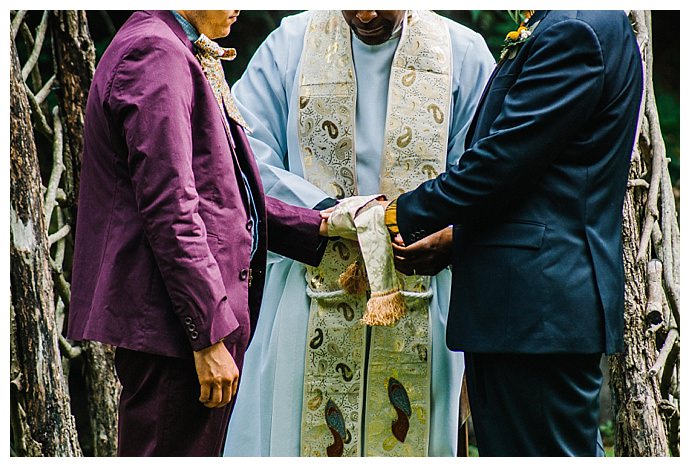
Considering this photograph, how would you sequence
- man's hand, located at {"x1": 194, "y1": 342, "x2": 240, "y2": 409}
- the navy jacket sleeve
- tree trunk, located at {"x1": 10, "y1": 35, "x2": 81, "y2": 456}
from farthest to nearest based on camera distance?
tree trunk, located at {"x1": 10, "y1": 35, "x2": 81, "y2": 456} → the navy jacket sleeve → man's hand, located at {"x1": 194, "y1": 342, "x2": 240, "y2": 409}

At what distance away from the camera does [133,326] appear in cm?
242

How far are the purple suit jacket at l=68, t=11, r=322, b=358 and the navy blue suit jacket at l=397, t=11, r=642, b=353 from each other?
0.62 metres

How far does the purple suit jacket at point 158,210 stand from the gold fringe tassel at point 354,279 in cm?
72

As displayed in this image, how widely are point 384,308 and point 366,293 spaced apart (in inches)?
11.4

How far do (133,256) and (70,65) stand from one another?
205cm

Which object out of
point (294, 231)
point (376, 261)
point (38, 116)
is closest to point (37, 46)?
point (38, 116)

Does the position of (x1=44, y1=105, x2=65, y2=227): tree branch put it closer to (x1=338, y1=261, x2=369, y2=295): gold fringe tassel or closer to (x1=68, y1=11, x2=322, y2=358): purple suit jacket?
(x1=338, y1=261, x2=369, y2=295): gold fringe tassel

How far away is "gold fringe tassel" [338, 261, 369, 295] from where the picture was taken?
10.8 feet

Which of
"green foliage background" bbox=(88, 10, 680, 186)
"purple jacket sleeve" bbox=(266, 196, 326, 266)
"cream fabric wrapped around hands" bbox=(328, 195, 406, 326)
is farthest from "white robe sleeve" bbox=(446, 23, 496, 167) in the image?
"green foliage background" bbox=(88, 10, 680, 186)

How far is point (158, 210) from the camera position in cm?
233

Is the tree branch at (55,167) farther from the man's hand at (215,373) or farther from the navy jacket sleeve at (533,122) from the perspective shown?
the navy jacket sleeve at (533,122)

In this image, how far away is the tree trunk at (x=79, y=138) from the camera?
166 inches

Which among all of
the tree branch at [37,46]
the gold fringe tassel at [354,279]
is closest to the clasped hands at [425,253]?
the gold fringe tassel at [354,279]

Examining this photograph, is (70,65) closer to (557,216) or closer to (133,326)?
(133,326)
